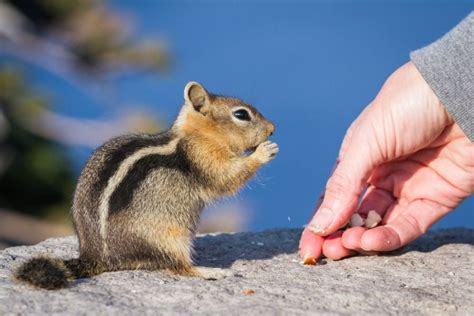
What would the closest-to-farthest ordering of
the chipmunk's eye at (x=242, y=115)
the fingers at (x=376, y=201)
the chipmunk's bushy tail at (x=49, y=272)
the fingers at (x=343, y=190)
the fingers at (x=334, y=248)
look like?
the chipmunk's bushy tail at (x=49, y=272) → the fingers at (x=343, y=190) → the fingers at (x=334, y=248) → the chipmunk's eye at (x=242, y=115) → the fingers at (x=376, y=201)

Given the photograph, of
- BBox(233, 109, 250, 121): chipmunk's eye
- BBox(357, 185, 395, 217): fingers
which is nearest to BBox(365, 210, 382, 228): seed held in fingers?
BBox(357, 185, 395, 217): fingers

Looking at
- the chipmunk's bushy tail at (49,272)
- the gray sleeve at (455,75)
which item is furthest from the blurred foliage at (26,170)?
the gray sleeve at (455,75)

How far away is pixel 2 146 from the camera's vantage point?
10.1 meters

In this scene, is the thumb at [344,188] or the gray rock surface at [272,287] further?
the thumb at [344,188]

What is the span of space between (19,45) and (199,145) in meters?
7.35

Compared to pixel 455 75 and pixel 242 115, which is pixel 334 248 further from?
pixel 455 75

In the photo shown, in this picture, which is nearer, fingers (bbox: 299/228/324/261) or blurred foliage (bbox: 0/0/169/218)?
fingers (bbox: 299/228/324/261)

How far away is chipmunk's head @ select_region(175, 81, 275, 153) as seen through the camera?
4.39 meters

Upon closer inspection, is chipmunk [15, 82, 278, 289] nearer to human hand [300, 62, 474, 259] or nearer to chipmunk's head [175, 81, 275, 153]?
chipmunk's head [175, 81, 275, 153]

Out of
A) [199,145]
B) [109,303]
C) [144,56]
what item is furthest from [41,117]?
[109,303]

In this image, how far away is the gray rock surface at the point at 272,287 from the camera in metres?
3.20

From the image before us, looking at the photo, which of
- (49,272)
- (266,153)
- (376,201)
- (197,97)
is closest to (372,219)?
(376,201)

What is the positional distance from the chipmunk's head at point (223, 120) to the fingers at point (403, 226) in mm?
918

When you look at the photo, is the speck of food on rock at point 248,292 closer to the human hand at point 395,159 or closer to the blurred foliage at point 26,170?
the human hand at point 395,159
